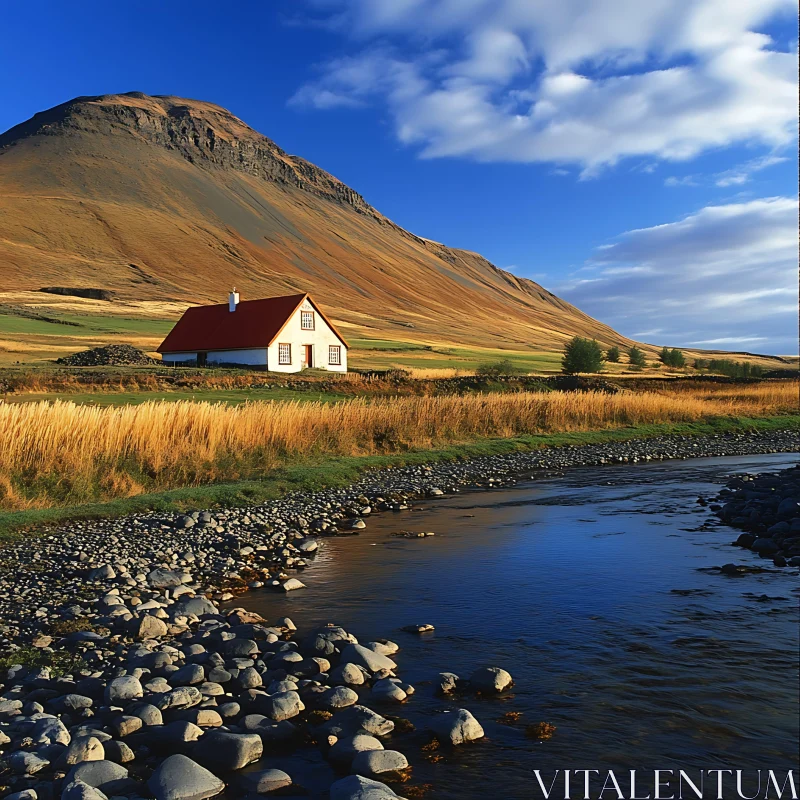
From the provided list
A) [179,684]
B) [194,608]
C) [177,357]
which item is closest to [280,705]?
[179,684]

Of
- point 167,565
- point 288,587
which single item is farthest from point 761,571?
point 167,565

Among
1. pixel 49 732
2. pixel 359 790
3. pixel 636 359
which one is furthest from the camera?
pixel 636 359

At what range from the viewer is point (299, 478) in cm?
2105

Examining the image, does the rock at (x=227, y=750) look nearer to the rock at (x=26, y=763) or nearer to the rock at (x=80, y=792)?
the rock at (x=80, y=792)

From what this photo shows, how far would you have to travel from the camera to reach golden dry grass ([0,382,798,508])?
1769 cm

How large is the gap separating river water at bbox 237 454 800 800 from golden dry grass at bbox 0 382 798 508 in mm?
6469

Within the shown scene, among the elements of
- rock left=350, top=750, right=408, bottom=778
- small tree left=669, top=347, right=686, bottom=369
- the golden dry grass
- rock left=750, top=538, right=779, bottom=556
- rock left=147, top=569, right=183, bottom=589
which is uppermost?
small tree left=669, top=347, right=686, bottom=369

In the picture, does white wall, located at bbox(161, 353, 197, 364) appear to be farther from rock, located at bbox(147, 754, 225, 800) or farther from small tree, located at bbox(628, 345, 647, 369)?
rock, located at bbox(147, 754, 225, 800)

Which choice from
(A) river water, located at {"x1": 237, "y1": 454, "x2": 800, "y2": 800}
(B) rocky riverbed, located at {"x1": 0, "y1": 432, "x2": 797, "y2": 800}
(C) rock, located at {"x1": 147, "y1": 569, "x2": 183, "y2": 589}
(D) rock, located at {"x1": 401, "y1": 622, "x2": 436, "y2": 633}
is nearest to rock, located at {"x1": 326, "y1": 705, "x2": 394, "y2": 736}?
(B) rocky riverbed, located at {"x1": 0, "y1": 432, "x2": 797, "y2": 800}

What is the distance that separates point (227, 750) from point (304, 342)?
65.3 m

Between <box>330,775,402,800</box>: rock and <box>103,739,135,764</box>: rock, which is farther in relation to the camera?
<box>103,739,135,764</box>: rock

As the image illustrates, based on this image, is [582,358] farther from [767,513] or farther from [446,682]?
[446,682]

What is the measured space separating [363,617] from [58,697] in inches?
156

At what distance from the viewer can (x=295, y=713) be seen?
276 inches
